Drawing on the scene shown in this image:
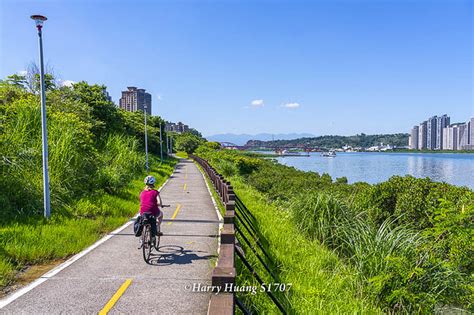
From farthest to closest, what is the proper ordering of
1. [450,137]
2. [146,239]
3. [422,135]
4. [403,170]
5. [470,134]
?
1. [422,135]
2. [450,137]
3. [470,134]
4. [403,170]
5. [146,239]

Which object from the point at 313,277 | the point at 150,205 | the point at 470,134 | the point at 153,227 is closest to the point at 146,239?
the point at 153,227

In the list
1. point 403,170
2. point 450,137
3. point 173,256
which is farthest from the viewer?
point 450,137

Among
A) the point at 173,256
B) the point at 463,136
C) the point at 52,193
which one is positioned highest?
the point at 463,136

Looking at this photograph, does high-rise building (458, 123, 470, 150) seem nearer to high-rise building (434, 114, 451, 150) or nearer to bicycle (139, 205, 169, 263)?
high-rise building (434, 114, 451, 150)

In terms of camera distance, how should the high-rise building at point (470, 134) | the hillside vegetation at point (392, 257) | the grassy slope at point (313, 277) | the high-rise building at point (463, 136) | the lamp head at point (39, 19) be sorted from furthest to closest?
the high-rise building at point (463, 136) < the high-rise building at point (470, 134) < the lamp head at point (39, 19) < the hillside vegetation at point (392, 257) < the grassy slope at point (313, 277)

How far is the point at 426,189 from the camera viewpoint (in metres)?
12.8

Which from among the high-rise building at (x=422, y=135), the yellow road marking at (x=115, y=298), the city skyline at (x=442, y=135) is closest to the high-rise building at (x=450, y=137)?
the city skyline at (x=442, y=135)

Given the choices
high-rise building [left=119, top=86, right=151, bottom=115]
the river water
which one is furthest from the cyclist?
high-rise building [left=119, top=86, right=151, bottom=115]

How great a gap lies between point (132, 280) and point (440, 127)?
19439 cm

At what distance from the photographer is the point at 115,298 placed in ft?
17.6

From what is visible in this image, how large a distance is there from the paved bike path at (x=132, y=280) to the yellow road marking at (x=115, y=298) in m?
0.05

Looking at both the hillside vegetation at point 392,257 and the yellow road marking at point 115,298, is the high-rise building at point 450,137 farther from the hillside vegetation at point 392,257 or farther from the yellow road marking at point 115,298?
the yellow road marking at point 115,298

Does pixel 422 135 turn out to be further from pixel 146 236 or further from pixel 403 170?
pixel 146 236

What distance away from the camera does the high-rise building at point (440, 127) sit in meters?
166
